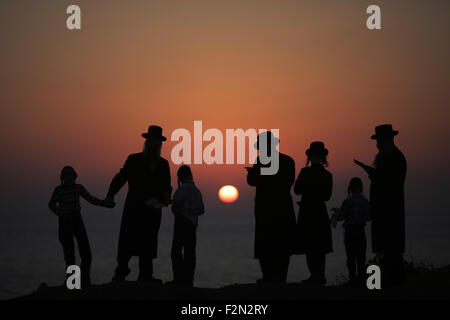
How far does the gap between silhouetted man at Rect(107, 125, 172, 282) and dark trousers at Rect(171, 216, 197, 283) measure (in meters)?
0.37

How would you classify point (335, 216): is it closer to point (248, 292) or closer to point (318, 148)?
point (318, 148)

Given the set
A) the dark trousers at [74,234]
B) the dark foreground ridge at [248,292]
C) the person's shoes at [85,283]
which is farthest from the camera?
the dark trousers at [74,234]

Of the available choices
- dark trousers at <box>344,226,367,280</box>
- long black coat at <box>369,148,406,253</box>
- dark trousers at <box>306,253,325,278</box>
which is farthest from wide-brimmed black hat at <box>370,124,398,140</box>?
dark trousers at <box>306,253,325,278</box>

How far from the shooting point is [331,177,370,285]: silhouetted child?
495 inches

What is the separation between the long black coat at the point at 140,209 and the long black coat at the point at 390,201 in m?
3.69

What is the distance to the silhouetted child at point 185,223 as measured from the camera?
12062 mm

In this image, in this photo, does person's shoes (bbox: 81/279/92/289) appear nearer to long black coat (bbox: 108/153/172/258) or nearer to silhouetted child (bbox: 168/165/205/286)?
long black coat (bbox: 108/153/172/258)

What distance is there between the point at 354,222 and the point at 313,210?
34.2 inches

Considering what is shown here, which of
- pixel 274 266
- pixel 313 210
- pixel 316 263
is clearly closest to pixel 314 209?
pixel 313 210

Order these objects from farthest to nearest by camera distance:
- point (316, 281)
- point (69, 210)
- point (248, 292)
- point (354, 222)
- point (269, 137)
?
point (354, 222)
point (269, 137)
point (316, 281)
point (69, 210)
point (248, 292)

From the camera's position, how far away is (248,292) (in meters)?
10.5

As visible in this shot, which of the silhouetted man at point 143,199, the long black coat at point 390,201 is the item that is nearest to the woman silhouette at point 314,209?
the long black coat at point 390,201

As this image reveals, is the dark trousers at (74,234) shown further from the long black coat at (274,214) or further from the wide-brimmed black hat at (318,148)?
the wide-brimmed black hat at (318,148)
